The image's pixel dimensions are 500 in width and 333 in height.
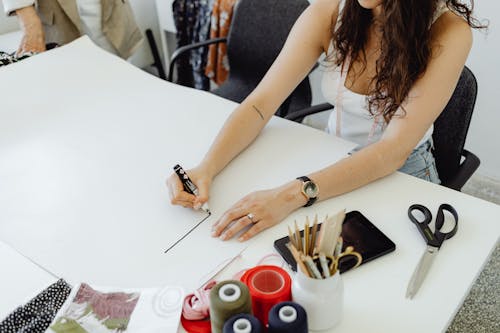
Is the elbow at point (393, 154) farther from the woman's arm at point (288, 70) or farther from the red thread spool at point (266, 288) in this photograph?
the red thread spool at point (266, 288)

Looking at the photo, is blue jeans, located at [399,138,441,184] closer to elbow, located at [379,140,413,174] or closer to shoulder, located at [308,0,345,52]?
elbow, located at [379,140,413,174]

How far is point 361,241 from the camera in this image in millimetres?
868

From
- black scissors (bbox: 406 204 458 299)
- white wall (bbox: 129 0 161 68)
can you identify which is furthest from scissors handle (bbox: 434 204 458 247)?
white wall (bbox: 129 0 161 68)

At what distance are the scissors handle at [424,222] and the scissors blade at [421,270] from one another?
0.06ft

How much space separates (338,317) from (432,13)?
765 millimetres

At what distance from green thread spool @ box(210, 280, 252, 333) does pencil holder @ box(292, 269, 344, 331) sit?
77 millimetres

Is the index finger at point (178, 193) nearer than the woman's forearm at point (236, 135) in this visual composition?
Yes

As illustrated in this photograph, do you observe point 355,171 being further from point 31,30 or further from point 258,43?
point 31,30

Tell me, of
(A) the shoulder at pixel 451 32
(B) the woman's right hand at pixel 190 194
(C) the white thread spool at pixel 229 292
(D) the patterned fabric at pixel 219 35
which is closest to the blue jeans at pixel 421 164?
(A) the shoulder at pixel 451 32

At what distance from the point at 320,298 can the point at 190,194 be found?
16.5 inches

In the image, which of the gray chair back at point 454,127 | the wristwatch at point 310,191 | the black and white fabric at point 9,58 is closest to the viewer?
the wristwatch at point 310,191

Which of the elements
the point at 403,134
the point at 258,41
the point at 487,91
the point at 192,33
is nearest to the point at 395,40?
the point at 403,134

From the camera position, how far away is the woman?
99 centimetres

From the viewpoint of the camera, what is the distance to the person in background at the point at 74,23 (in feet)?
5.99
